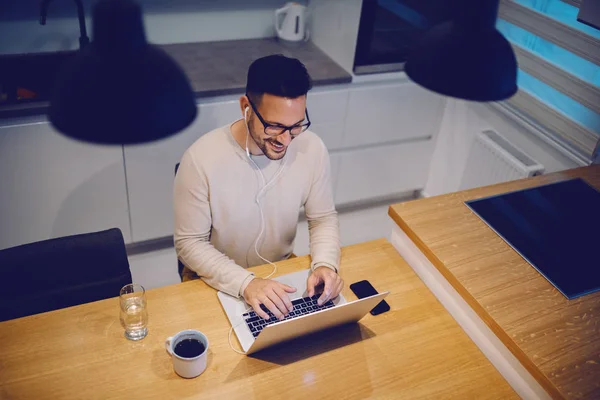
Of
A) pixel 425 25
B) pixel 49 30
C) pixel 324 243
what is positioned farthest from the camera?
pixel 425 25

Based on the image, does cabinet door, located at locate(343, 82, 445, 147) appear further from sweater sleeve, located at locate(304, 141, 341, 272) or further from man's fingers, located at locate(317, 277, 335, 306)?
man's fingers, located at locate(317, 277, 335, 306)

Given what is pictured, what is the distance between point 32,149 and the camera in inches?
91.3

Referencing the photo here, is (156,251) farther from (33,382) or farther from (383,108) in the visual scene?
(33,382)

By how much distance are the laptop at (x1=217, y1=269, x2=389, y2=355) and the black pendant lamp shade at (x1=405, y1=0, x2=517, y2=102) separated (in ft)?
1.74

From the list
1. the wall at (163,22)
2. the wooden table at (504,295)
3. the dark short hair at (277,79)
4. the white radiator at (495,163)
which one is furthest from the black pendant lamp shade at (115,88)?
the white radiator at (495,163)

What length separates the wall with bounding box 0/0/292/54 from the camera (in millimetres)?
2514

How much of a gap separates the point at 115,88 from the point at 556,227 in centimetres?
151

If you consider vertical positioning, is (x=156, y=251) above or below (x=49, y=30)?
below

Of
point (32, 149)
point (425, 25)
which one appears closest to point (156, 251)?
point (32, 149)

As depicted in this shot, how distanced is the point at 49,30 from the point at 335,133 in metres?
1.51

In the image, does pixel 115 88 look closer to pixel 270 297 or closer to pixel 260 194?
pixel 270 297

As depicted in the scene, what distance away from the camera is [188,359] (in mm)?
1262

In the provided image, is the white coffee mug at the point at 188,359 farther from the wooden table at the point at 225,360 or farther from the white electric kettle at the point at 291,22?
the white electric kettle at the point at 291,22

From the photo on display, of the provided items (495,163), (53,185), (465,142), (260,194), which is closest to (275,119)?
(260,194)
